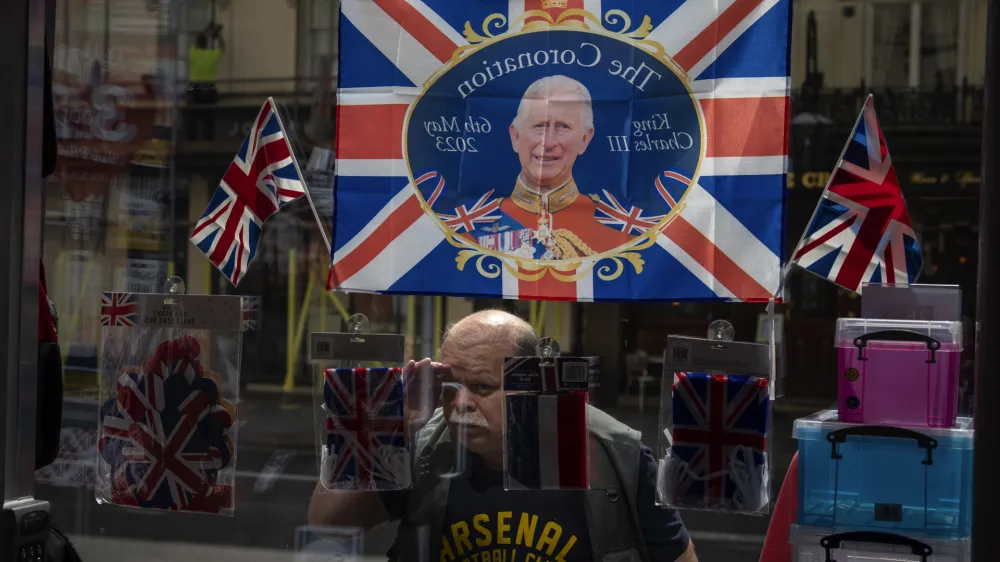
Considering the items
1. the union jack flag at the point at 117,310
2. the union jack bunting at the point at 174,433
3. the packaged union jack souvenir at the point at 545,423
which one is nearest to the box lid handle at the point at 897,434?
the packaged union jack souvenir at the point at 545,423

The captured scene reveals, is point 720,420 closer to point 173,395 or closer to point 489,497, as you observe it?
point 489,497

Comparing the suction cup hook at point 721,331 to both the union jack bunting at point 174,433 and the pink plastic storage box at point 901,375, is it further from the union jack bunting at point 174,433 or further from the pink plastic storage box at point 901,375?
the union jack bunting at point 174,433

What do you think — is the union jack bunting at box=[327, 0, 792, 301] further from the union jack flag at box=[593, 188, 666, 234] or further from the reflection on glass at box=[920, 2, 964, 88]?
the reflection on glass at box=[920, 2, 964, 88]

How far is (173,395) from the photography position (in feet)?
8.09

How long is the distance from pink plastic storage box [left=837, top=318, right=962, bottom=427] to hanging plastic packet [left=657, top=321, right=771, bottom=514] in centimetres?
16

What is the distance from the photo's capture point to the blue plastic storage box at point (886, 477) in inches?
77.4

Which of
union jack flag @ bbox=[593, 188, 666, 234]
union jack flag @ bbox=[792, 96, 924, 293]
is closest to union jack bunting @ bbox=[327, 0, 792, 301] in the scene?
union jack flag @ bbox=[593, 188, 666, 234]

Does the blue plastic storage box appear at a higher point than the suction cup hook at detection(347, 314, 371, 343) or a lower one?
lower

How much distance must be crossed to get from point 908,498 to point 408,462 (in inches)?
40.1

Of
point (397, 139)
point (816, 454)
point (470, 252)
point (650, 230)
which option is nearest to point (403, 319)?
point (470, 252)

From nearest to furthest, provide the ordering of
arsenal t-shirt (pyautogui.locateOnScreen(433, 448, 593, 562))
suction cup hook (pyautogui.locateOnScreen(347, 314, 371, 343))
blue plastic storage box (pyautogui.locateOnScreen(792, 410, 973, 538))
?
blue plastic storage box (pyautogui.locateOnScreen(792, 410, 973, 538))
arsenal t-shirt (pyautogui.locateOnScreen(433, 448, 593, 562))
suction cup hook (pyautogui.locateOnScreen(347, 314, 371, 343))

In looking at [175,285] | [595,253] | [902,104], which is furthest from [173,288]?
[902,104]

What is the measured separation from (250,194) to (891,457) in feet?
5.00

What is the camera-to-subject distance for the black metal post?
1.57 meters
